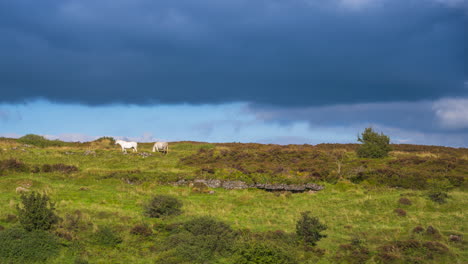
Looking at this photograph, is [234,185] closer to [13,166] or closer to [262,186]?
[262,186]

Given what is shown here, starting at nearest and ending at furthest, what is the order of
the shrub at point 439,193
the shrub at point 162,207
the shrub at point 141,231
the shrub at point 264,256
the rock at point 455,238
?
1. the shrub at point 264,256
2. the rock at point 455,238
3. the shrub at point 141,231
4. the shrub at point 162,207
5. the shrub at point 439,193

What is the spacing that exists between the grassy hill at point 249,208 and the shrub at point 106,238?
0.06m

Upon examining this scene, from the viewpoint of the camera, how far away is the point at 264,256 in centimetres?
1653

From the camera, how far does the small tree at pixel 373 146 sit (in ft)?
167

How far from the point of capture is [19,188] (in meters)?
27.9

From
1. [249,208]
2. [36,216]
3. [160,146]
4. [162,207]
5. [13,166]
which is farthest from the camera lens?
[160,146]

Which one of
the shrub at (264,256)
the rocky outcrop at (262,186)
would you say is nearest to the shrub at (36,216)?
the shrub at (264,256)

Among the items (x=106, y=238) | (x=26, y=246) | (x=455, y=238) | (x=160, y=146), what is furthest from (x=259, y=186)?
(x=160, y=146)

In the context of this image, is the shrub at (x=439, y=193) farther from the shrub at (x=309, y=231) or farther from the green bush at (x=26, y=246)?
the green bush at (x=26, y=246)

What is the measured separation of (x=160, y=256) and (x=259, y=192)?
54.4ft

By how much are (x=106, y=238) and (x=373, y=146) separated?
4000cm

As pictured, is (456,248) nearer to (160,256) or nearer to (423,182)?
(160,256)

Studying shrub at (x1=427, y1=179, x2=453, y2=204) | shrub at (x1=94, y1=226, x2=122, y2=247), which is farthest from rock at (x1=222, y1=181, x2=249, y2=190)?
shrub at (x1=94, y1=226, x2=122, y2=247)

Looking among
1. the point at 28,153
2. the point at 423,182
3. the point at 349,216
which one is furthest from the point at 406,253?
the point at 28,153
